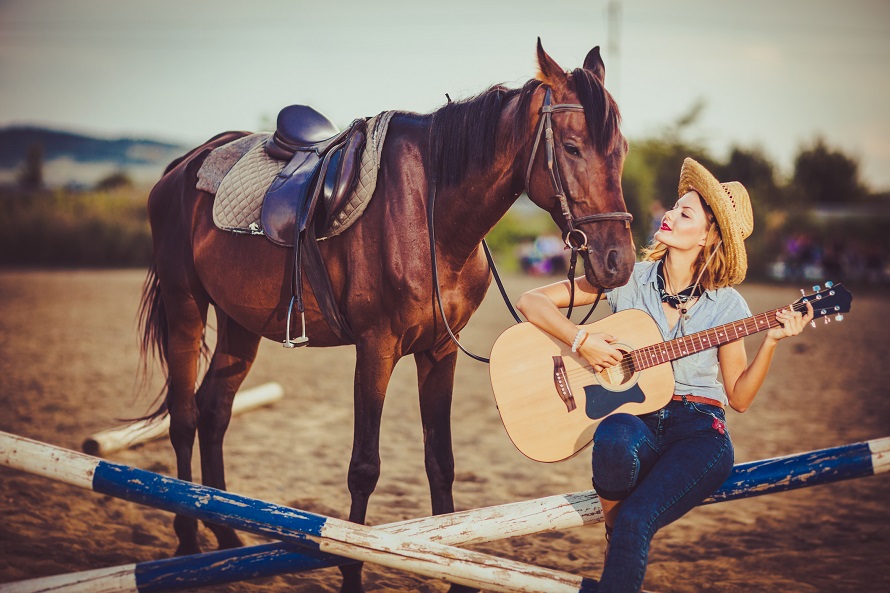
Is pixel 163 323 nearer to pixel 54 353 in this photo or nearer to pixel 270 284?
pixel 270 284

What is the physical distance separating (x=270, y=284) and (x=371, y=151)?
0.83 meters

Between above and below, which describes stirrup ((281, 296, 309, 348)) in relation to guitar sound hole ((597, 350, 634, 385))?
above

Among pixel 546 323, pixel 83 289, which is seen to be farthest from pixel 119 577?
pixel 83 289

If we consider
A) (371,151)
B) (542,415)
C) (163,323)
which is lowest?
A: (542,415)

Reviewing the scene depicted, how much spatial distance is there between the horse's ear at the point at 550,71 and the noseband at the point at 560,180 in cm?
3

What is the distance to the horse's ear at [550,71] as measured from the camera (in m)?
2.64

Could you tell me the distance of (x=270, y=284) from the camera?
3.31 m

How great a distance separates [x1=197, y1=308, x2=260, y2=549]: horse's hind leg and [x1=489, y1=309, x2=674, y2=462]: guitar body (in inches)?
72.0

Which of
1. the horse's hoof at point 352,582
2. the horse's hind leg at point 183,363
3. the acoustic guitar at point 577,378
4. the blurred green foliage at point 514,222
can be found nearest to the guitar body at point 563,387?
the acoustic guitar at point 577,378

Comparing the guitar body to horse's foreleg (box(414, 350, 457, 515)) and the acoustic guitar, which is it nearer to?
the acoustic guitar

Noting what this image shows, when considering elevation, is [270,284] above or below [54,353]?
above

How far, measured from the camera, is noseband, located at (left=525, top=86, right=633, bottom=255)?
8.17 ft

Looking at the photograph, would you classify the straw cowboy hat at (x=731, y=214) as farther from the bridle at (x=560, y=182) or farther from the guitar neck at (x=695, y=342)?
the bridle at (x=560, y=182)

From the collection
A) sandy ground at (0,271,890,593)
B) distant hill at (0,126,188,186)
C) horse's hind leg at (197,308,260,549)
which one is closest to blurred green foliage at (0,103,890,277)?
sandy ground at (0,271,890,593)
